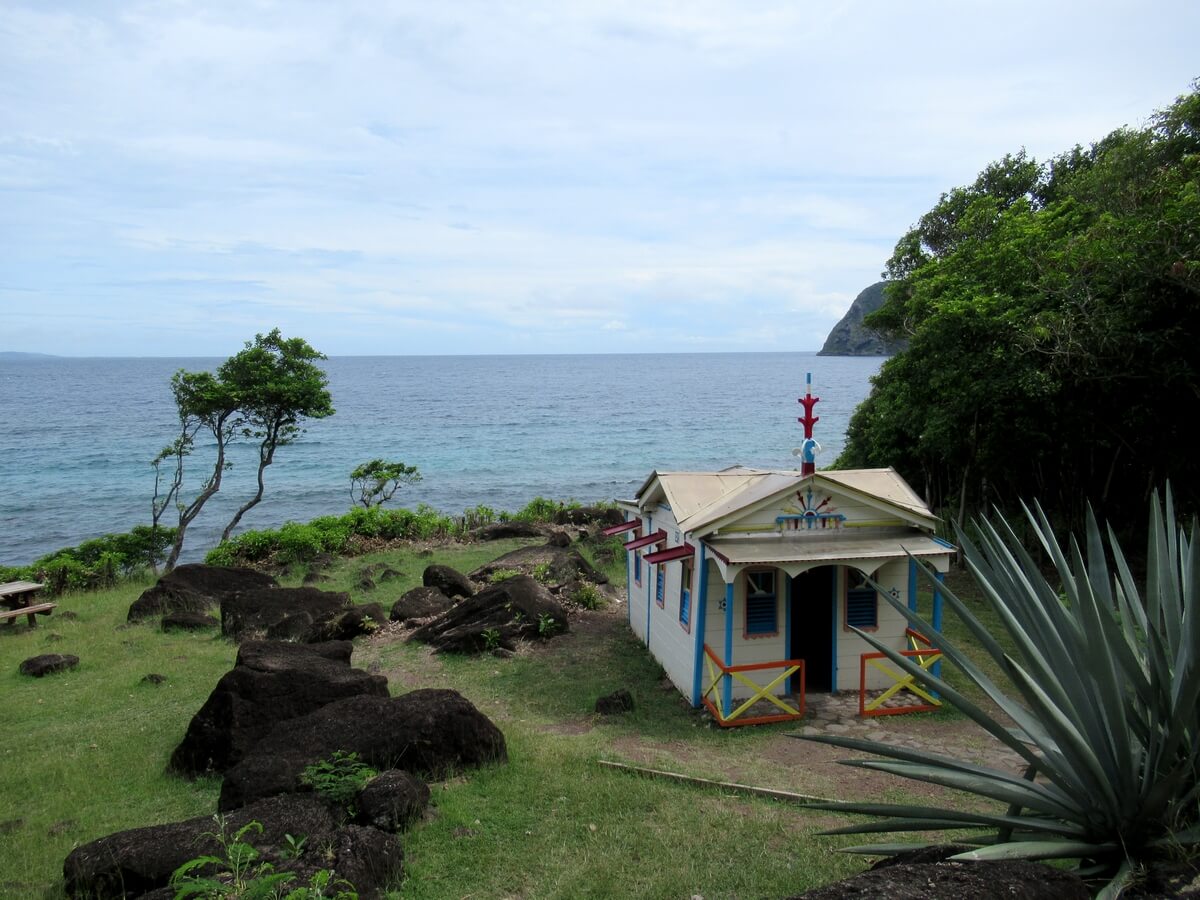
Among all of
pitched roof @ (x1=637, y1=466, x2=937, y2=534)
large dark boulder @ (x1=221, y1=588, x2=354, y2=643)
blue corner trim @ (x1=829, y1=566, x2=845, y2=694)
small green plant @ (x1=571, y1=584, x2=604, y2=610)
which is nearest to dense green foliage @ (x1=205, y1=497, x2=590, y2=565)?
large dark boulder @ (x1=221, y1=588, x2=354, y2=643)

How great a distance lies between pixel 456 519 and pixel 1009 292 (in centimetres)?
2164

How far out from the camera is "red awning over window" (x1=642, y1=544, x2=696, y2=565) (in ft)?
40.2

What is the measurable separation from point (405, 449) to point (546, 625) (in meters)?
54.6

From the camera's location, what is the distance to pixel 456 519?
32156 mm

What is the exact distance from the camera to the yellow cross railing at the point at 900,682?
38.5ft

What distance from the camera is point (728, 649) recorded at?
11727 mm

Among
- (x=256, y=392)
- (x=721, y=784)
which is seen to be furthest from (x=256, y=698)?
(x=256, y=392)

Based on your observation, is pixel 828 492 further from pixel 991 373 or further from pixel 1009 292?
pixel 1009 292

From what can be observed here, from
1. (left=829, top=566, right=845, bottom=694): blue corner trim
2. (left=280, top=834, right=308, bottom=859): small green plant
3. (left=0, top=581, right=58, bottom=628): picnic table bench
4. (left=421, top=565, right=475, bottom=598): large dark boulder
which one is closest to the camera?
(left=280, top=834, right=308, bottom=859): small green plant

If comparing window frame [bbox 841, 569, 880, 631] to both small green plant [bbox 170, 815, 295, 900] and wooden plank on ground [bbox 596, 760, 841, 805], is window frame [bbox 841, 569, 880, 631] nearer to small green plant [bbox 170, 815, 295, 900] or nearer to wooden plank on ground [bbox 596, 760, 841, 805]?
wooden plank on ground [bbox 596, 760, 841, 805]

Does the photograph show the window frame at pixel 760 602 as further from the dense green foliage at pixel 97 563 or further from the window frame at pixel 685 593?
the dense green foliage at pixel 97 563

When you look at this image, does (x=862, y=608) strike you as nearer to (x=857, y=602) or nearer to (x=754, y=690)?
(x=857, y=602)

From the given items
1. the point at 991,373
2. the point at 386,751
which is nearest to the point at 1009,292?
the point at 991,373

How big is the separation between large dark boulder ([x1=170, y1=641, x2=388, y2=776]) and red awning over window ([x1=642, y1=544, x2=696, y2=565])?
4.36m
